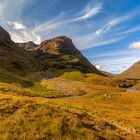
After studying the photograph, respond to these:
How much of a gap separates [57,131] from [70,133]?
4.42 feet

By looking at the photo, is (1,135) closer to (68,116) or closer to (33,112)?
(33,112)

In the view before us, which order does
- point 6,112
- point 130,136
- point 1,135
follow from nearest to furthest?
1. point 1,135
2. point 6,112
3. point 130,136

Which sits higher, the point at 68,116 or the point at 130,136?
the point at 68,116

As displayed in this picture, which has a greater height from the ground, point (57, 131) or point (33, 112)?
point (33, 112)

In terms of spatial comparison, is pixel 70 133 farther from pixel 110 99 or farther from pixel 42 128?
pixel 110 99

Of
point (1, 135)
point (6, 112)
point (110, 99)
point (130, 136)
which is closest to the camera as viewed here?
point (1, 135)

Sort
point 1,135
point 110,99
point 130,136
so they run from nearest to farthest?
point 1,135 → point 130,136 → point 110,99

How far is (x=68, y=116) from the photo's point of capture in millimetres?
28875

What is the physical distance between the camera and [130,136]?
100 feet

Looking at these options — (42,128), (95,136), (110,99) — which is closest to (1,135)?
(42,128)

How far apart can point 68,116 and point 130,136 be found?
8.10 m

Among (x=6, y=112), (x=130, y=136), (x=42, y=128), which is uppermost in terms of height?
(x=6, y=112)

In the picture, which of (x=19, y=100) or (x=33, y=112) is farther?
(x=19, y=100)

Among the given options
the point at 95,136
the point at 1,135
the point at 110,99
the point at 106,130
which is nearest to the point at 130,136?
the point at 106,130
